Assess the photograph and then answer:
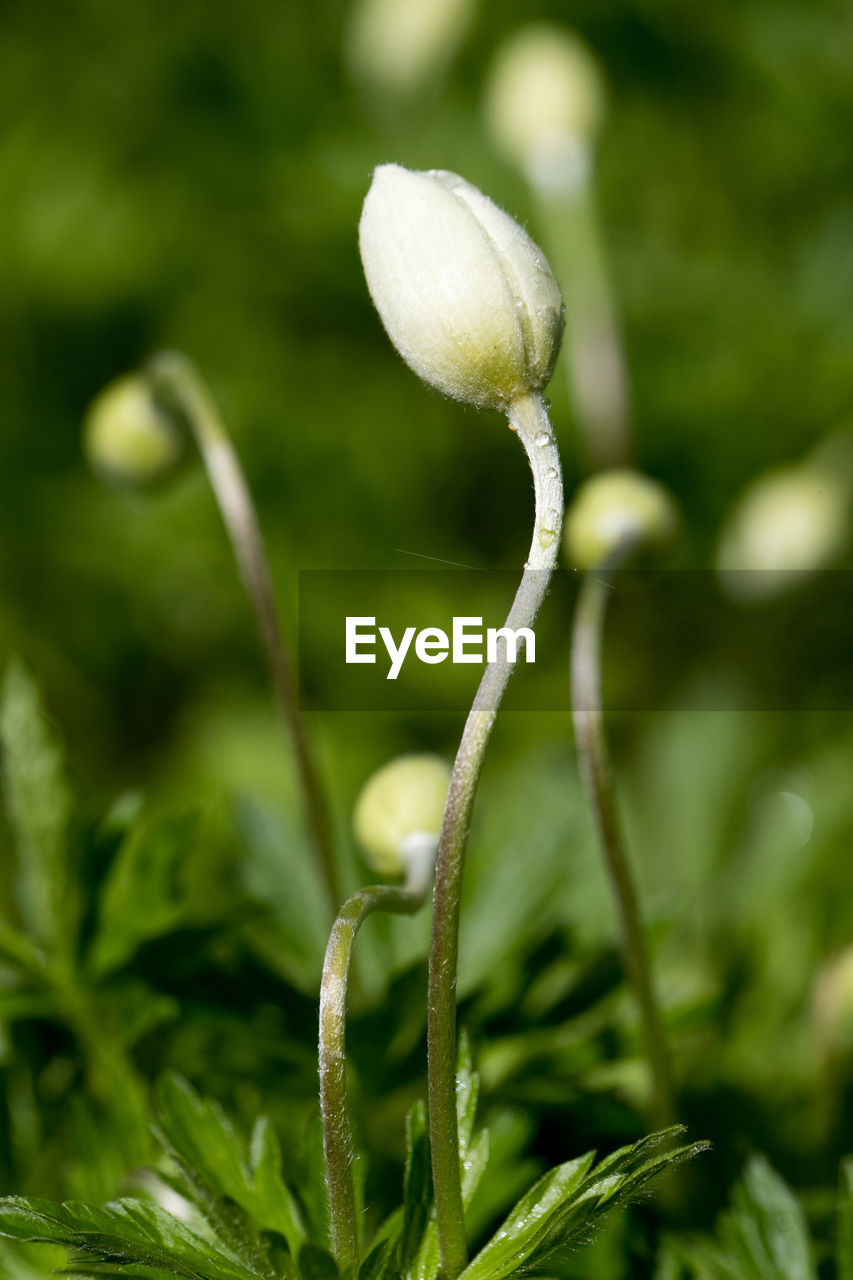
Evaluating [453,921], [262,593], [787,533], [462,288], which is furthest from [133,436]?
[787,533]

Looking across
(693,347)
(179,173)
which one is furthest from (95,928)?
(179,173)

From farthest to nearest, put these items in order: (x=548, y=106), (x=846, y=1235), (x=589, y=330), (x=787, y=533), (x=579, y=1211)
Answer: (x=589, y=330) → (x=548, y=106) → (x=787, y=533) → (x=846, y=1235) → (x=579, y=1211)

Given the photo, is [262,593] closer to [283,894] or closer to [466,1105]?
[283,894]

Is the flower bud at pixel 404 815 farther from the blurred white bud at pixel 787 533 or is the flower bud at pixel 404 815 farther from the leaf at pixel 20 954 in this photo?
the blurred white bud at pixel 787 533

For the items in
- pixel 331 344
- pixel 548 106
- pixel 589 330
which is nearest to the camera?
pixel 548 106

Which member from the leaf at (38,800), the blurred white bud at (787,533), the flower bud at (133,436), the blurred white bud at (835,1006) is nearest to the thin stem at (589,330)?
the blurred white bud at (787,533)

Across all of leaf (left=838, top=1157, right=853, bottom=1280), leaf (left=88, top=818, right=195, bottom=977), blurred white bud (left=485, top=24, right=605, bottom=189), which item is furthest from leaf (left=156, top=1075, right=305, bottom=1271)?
blurred white bud (left=485, top=24, right=605, bottom=189)

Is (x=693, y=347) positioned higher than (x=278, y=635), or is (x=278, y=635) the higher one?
(x=693, y=347)

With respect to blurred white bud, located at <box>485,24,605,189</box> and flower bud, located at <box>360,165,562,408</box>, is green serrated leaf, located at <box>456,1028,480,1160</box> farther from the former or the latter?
blurred white bud, located at <box>485,24,605,189</box>

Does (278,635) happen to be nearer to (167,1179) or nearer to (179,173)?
(167,1179)
